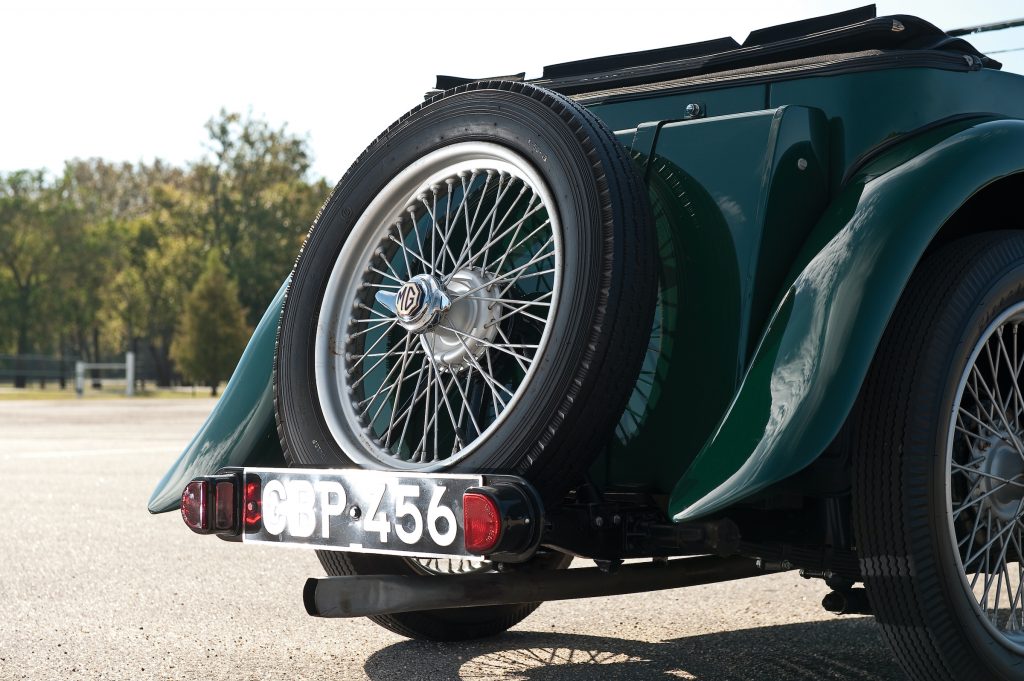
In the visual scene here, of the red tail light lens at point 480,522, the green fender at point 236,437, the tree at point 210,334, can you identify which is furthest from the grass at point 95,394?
the red tail light lens at point 480,522

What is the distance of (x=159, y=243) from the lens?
5906 cm

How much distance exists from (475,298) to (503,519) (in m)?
0.73

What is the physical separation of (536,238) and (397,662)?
148 centimetres

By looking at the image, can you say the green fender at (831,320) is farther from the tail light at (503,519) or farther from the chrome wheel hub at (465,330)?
the chrome wheel hub at (465,330)

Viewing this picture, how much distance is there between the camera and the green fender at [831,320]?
2.66 m

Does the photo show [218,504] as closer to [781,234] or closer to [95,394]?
[781,234]

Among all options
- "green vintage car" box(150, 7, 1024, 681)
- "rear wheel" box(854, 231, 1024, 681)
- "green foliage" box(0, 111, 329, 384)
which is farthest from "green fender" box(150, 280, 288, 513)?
"green foliage" box(0, 111, 329, 384)

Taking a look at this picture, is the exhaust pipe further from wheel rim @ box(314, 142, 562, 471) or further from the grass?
the grass

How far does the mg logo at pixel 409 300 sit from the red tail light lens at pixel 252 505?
2.03 feet

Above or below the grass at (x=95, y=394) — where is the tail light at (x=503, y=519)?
above

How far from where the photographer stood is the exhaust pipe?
2.99m

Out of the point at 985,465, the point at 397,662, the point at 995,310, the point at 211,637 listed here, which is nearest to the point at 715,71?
the point at 995,310

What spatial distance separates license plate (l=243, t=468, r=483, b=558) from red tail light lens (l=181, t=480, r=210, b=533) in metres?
0.13

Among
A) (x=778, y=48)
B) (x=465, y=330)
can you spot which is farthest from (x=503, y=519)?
(x=778, y=48)
